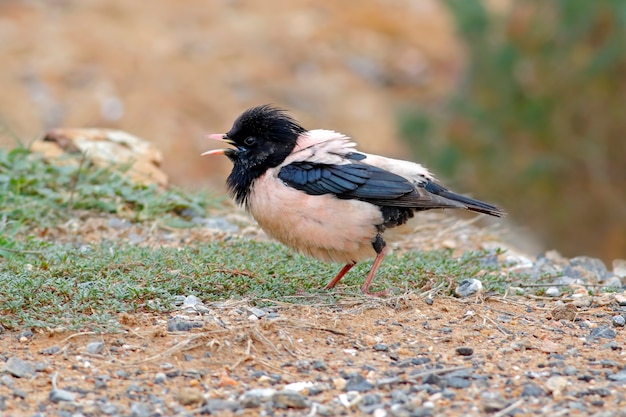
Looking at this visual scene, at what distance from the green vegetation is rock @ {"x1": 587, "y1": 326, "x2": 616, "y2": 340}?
19.5 ft

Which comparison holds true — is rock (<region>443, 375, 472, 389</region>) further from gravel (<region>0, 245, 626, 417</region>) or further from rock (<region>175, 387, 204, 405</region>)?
rock (<region>175, 387, 204, 405</region>)

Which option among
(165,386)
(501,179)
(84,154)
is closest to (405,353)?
(165,386)

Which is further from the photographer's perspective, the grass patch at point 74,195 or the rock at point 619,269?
the grass patch at point 74,195

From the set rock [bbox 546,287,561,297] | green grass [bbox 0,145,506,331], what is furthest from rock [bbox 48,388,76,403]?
rock [bbox 546,287,561,297]

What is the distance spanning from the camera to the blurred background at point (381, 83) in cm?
1123

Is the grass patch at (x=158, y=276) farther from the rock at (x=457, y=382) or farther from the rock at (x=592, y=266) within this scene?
the rock at (x=457, y=382)

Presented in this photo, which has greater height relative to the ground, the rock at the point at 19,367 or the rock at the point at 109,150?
the rock at the point at 109,150

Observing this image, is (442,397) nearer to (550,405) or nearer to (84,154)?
(550,405)

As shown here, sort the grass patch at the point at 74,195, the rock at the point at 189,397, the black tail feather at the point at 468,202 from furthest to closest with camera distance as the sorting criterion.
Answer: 1. the grass patch at the point at 74,195
2. the black tail feather at the point at 468,202
3. the rock at the point at 189,397

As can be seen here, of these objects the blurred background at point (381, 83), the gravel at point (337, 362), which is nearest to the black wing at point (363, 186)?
the gravel at point (337, 362)

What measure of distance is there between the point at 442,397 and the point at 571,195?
7686 mm

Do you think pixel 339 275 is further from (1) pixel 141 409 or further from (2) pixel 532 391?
(1) pixel 141 409

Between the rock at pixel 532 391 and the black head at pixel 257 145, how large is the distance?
251 cm

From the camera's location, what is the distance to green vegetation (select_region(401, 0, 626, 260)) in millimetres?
11062
